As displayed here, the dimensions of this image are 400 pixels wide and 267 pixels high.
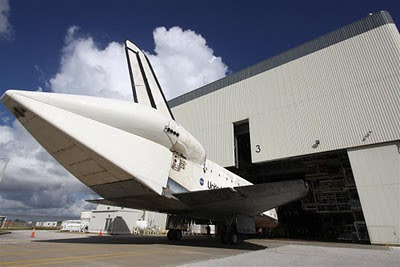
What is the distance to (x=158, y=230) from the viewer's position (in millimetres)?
27578

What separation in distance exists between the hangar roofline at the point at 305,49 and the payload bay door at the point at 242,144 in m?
4.78

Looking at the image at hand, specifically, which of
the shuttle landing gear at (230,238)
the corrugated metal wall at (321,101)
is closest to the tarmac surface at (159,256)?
the shuttle landing gear at (230,238)

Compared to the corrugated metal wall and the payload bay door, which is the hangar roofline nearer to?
the corrugated metal wall

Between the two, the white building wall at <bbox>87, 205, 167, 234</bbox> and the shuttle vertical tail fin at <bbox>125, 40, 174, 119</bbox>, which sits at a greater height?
the shuttle vertical tail fin at <bbox>125, 40, 174, 119</bbox>

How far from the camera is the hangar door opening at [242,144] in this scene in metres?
23.4

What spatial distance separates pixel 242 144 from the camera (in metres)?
27.9

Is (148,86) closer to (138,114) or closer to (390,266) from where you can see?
(138,114)

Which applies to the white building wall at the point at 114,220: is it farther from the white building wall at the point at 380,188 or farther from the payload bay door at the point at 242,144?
the white building wall at the point at 380,188

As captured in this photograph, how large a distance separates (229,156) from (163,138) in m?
13.4

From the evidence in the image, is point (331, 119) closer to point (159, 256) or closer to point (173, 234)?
point (173, 234)

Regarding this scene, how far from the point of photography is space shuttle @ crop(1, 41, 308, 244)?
7.53 metres

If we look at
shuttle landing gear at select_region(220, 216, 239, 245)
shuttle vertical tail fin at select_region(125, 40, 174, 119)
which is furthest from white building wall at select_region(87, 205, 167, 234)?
shuttle vertical tail fin at select_region(125, 40, 174, 119)

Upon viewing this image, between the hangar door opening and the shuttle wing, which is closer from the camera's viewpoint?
the shuttle wing

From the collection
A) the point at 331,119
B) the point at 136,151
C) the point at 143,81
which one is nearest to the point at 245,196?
the point at 136,151
